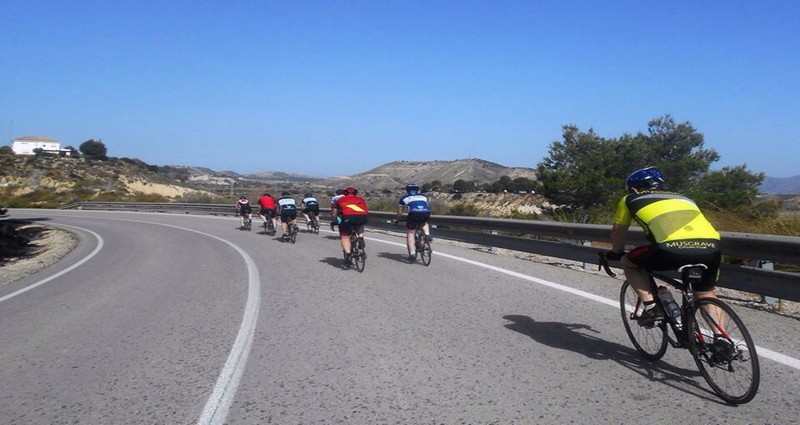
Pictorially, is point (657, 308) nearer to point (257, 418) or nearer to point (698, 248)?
point (698, 248)

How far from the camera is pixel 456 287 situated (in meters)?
10.5

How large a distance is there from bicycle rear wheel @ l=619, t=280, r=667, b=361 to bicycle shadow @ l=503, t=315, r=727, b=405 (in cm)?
9

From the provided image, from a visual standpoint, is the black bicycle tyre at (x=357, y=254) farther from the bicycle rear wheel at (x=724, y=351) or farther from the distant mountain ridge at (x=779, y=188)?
the distant mountain ridge at (x=779, y=188)

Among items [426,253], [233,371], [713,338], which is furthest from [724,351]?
[426,253]

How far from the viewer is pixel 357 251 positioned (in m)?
13.1

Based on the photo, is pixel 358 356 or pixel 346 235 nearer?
pixel 358 356

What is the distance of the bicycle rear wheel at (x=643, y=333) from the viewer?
18.3 ft

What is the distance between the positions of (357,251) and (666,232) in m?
8.73

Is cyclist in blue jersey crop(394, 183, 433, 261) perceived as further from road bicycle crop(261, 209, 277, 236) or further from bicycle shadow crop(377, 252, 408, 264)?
road bicycle crop(261, 209, 277, 236)

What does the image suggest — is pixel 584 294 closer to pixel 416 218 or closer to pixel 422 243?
pixel 422 243

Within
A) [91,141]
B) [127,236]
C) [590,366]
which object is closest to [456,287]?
[590,366]

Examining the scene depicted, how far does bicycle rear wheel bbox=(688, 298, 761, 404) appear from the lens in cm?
453

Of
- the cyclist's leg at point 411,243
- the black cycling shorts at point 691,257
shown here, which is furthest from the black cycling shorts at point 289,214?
the black cycling shorts at point 691,257

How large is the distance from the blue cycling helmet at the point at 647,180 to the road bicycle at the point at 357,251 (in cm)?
808
